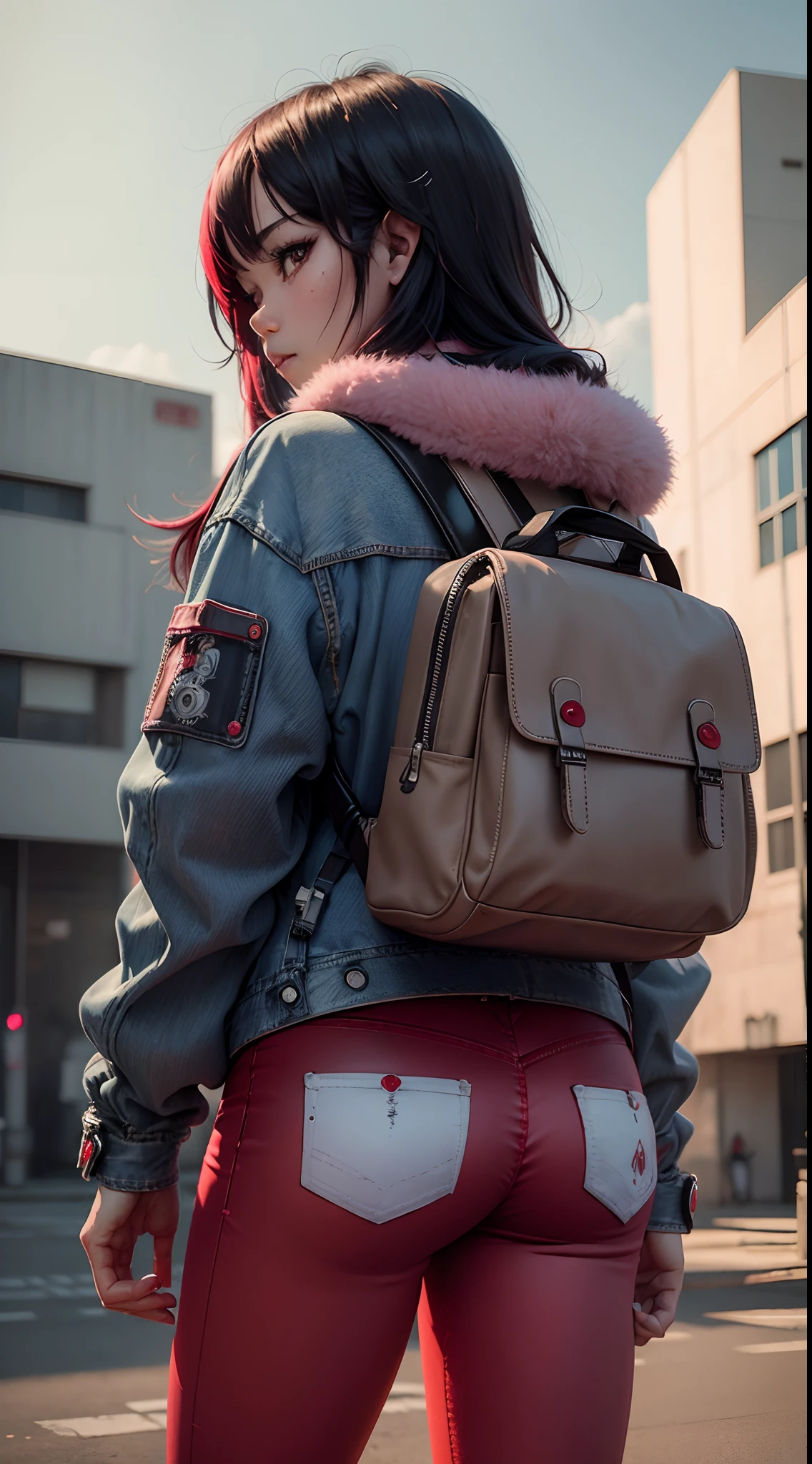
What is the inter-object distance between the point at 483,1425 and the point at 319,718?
54 cm

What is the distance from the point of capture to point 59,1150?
2471 millimetres

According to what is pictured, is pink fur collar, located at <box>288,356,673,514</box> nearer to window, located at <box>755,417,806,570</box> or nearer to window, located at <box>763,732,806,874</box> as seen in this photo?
window, located at <box>755,417,806,570</box>

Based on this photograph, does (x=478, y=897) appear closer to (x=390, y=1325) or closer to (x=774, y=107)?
(x=390, y=1325)

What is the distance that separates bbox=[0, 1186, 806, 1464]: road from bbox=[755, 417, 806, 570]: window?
2100 millimetres

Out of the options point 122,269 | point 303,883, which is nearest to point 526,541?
point 303,883

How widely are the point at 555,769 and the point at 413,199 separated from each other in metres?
0.58

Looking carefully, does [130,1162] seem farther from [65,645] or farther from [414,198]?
[65,645]

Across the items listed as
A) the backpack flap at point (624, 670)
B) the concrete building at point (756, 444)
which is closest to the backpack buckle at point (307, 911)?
the backpack flap at point (624, 670)

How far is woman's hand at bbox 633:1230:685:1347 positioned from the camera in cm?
116

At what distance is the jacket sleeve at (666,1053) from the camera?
1.14 meters

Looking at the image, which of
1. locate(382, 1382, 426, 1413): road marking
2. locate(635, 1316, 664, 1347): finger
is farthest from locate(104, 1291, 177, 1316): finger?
locate(382, 1382, 426, 1413): road marking

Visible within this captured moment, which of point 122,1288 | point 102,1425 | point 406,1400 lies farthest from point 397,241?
point 406,1400

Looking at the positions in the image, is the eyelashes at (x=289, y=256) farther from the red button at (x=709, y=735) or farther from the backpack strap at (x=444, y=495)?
the red button at (x=709, y=735)

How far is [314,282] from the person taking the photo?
109cm
